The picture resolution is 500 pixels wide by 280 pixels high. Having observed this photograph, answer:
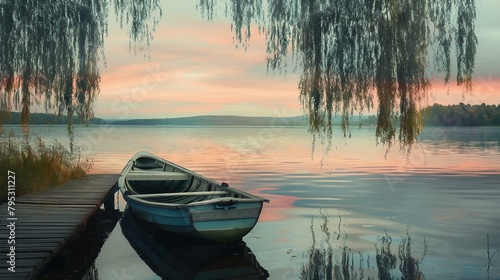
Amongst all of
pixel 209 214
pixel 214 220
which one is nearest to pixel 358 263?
pixel 214 220

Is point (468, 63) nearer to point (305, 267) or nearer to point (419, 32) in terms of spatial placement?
point (419, 32)

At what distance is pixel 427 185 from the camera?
23469 mm

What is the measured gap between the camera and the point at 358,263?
9414mm

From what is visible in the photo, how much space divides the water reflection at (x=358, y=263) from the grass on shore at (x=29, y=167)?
6.06m

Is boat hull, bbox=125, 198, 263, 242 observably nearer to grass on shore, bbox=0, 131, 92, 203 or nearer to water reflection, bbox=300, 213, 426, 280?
water reflection, bbox=300, 213, 426, 280

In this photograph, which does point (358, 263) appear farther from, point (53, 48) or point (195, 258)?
point (53, 48)

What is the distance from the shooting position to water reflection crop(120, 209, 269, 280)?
29.0ft

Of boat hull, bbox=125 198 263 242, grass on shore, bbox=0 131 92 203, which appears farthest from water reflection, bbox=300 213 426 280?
grass on shore, bbox=0 131 92 203

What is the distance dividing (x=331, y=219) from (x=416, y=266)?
494 centimetres

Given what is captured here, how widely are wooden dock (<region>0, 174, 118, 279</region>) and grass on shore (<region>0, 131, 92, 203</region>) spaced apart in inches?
18.1

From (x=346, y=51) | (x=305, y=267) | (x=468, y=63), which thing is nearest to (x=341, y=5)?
(x=346, y=51)

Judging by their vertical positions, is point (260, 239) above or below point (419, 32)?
below

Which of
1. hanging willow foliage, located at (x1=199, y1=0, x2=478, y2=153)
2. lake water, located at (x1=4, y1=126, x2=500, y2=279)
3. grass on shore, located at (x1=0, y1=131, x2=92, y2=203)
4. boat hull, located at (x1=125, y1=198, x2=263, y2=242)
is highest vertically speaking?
hanging willow foliage, located at (x1=199, y1=0, x2=478, y2=153)

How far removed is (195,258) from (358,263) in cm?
302
